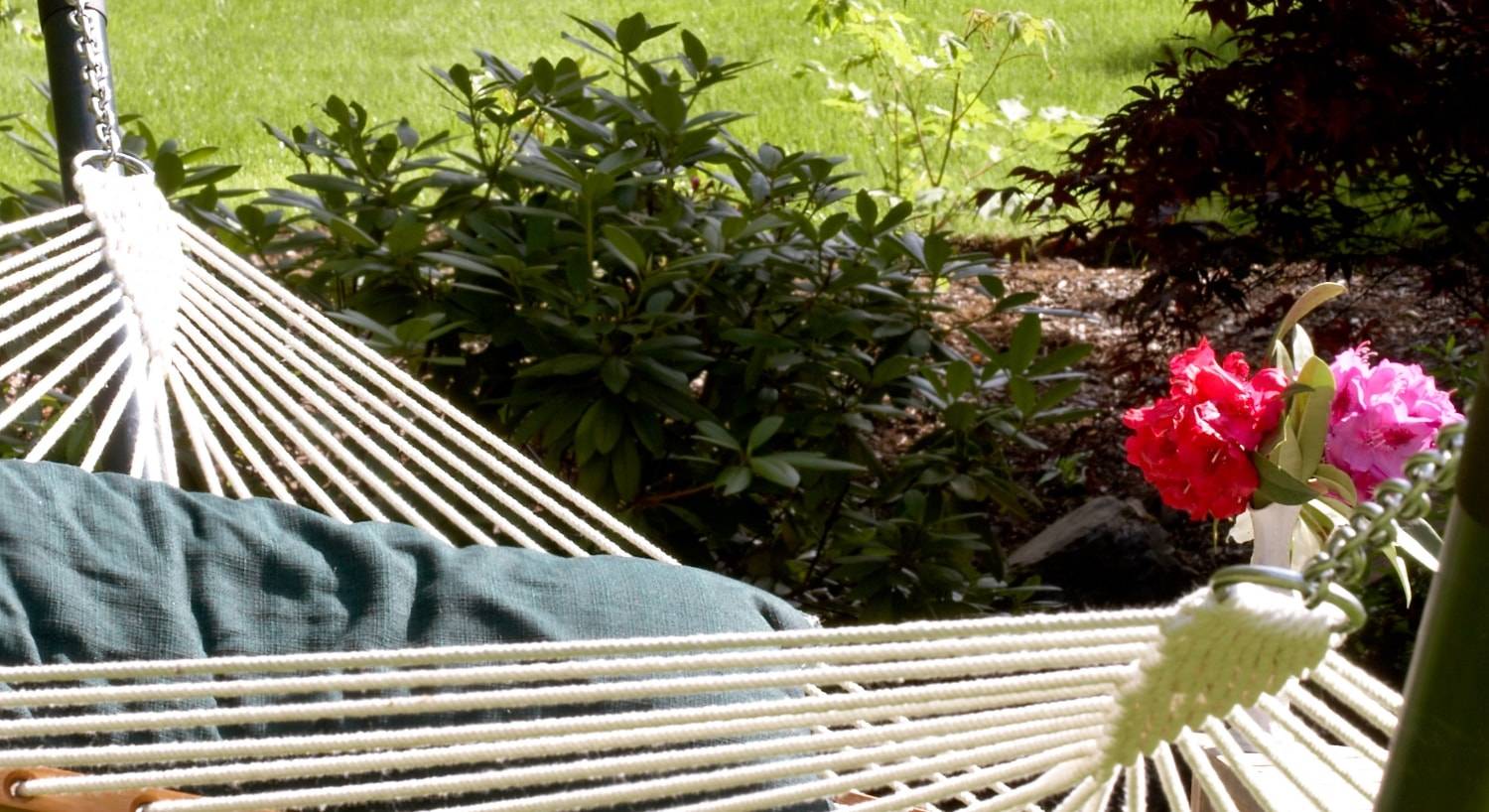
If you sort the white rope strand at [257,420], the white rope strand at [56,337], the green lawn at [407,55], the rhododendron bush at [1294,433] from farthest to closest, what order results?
1. the green lawn at [407,55]
2. the white rope strand at [257,420]
3. the white rope strand at [56,337]
4. the rhododendron bush at [1294,433]

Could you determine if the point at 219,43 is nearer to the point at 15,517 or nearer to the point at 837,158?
the point at 837,158

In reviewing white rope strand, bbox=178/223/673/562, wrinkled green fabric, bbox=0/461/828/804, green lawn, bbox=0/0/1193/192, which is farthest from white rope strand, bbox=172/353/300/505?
green lawn, bbox=0/0/1193/192

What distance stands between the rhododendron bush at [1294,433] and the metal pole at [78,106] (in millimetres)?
1045

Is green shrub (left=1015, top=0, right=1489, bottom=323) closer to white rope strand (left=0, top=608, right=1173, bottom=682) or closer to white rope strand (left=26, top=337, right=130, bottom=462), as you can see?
white rope strand (left=26, top=337, right=130, bottom=462)

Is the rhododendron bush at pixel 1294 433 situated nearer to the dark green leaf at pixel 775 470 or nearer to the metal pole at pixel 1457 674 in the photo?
the metal pole at pixel 1457 674

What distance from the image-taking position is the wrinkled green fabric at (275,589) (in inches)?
37.4

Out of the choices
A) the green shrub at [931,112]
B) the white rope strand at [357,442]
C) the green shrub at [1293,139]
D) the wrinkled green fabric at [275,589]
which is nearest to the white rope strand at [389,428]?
the white rope strand at [357,442]

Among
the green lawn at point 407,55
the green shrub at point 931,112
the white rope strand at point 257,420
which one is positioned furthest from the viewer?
the green lawn at point 407,55

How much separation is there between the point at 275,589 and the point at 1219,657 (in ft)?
2.03

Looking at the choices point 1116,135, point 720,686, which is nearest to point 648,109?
point 1116,135

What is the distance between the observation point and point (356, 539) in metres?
1.02

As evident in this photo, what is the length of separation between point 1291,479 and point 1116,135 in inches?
52.4

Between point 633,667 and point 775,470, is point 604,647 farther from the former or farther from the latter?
point 775,470

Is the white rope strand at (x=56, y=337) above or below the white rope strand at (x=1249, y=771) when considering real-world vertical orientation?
above
